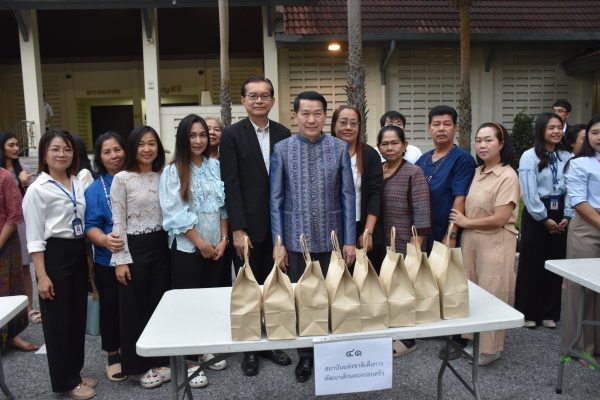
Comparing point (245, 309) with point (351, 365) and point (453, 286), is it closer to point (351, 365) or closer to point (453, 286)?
point (351, 365)

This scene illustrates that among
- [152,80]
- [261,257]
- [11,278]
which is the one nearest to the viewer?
[261,257]

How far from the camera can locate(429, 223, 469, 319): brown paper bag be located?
2.27 m

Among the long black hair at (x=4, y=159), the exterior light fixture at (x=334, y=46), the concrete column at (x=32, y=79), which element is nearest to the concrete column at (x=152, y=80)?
the concrete column at (x=32, y=79)

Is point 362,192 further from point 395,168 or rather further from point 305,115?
point 305,115

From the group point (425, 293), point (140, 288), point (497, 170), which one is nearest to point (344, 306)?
point (425, 293)

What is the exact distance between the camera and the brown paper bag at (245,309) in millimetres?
2096

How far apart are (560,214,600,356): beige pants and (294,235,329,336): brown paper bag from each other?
2.09 meters

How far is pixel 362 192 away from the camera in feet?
11.5

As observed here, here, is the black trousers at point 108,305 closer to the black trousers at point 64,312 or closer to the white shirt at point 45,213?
the black trousers at point 64,312

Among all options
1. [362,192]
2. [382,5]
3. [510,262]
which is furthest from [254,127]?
[382,5]

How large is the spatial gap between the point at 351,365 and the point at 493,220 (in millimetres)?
1761

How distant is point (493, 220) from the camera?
3.36 m

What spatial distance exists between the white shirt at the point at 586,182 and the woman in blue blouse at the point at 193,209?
2.44 m

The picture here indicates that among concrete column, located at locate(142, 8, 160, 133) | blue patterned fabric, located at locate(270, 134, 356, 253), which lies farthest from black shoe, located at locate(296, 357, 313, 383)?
concrete column, located at locate(142, 8, 160, 133)
